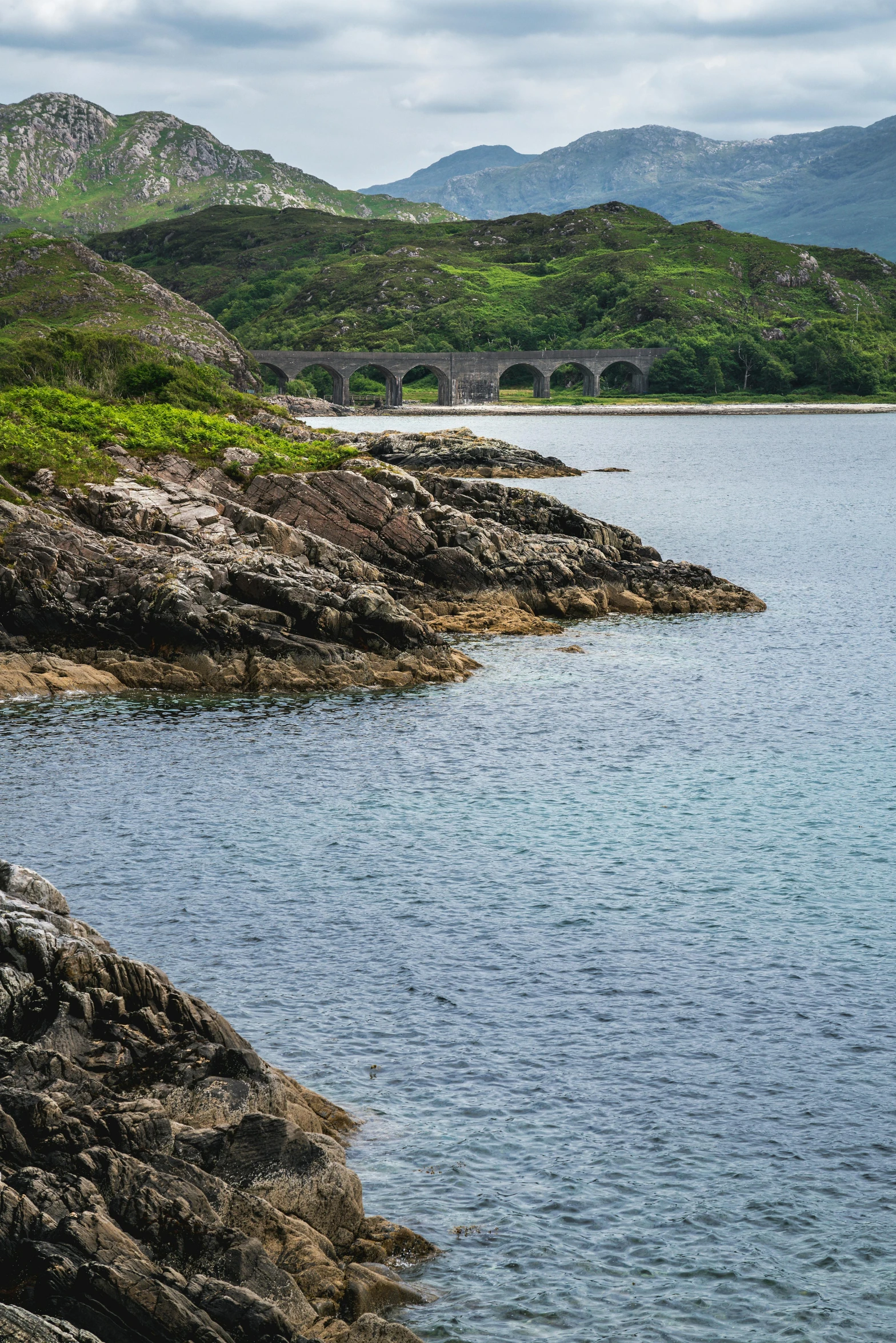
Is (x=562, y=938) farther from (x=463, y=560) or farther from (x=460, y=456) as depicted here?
(x=460, y=456)

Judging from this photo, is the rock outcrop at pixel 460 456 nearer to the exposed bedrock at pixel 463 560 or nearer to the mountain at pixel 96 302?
the mountain at pixel 96 302

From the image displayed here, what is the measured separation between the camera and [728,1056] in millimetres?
17844

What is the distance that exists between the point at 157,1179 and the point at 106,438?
45410 millimetres

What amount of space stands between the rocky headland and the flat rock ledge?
78.4ft

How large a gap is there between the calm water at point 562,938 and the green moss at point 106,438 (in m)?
15.2

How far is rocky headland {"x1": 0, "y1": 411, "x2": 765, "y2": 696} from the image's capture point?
39812mm

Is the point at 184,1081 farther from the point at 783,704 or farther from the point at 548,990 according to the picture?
the point at 783,704

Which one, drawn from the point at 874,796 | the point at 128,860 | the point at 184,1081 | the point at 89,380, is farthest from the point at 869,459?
the point at 184,1081

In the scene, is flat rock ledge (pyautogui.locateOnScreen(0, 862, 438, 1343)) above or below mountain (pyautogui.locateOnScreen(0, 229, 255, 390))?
below

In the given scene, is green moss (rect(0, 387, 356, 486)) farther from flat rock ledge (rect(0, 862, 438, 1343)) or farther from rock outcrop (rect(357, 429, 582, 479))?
flat rock ledge (rect(0, 862, 438, 1343))

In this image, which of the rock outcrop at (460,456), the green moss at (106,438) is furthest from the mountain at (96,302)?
the green moss at (106,438)

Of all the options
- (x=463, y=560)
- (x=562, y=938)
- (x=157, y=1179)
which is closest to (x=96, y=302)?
(x=463, y=560)

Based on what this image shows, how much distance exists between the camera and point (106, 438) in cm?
5372

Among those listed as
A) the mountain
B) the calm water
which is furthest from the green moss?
the mountain
